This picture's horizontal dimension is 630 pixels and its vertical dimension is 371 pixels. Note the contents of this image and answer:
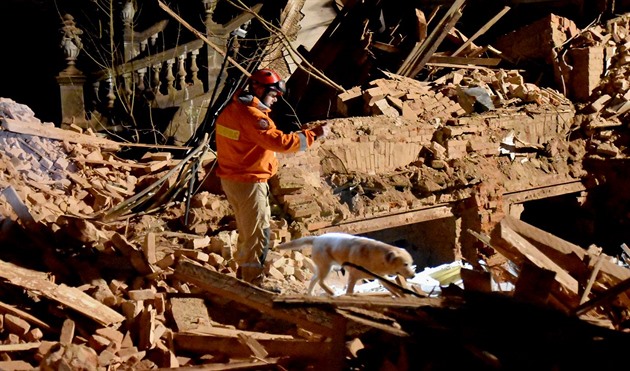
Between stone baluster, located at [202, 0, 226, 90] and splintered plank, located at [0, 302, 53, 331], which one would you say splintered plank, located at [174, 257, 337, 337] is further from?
stone baluster, located at [202, 0, 226, 90]

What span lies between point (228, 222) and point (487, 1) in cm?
914

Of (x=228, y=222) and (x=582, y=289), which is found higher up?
(x=582, y=289)

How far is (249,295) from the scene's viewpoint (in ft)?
18.3

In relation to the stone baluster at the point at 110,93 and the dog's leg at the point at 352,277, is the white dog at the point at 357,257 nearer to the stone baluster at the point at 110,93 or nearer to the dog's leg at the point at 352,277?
the dog's leg at the point at 352,277

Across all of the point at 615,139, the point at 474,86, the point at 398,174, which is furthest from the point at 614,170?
the point at 398,174

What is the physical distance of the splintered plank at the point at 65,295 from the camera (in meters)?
5.74

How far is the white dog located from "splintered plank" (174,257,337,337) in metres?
0.67

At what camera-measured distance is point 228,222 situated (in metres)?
8.78

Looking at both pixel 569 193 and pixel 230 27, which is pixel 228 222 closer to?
pixel 230 27

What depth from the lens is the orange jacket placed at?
252 inches

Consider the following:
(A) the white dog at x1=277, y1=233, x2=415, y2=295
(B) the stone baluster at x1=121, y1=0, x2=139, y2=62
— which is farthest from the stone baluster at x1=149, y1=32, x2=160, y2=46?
(A) the white dog at x1=277, y1=233, x2=415, y2=295

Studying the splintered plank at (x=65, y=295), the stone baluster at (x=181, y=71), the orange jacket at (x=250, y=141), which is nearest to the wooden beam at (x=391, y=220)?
the orange jacket at (x=250, y=141)

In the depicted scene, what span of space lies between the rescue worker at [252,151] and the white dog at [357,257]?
62 cm

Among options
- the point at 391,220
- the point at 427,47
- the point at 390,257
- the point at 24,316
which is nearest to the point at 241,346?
the point at 390,257
